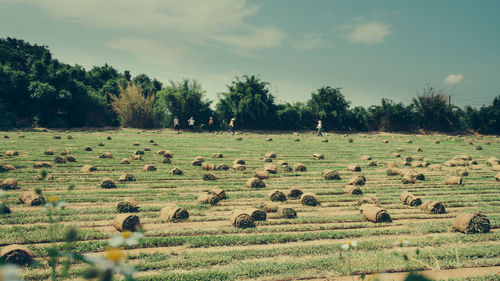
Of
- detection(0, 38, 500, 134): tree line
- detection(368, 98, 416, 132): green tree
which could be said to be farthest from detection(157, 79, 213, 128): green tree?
detection(368, 98, 416, 132): green tree

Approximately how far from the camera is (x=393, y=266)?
372cm

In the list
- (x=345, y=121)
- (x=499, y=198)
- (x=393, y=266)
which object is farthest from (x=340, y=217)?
(x=345, y=121)

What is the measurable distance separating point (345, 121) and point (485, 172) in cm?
→ 2377

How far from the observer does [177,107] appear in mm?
30656

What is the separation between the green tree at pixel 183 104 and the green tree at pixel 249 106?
1753 millimetres

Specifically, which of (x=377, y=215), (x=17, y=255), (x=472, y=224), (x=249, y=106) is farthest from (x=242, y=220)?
(x=249, y=106)

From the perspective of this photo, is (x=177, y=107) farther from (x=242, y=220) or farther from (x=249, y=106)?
(x=242, y=220)

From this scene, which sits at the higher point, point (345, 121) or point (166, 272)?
point (345, 121)

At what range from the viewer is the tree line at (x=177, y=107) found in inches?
1030

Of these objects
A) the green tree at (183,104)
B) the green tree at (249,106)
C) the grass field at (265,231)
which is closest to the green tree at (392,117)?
the green tree at (249,106)

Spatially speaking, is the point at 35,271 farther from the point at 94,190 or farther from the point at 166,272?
the point at 94,190

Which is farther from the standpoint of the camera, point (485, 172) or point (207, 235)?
point (485, 172)

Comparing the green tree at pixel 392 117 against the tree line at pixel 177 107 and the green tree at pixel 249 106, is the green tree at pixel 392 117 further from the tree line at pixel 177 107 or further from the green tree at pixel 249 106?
the green tree at pixel 249 106

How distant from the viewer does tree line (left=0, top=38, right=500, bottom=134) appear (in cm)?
2616
